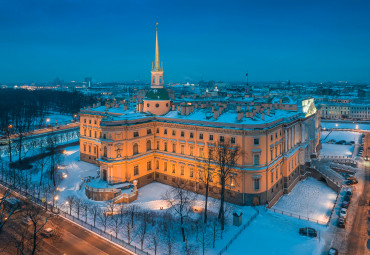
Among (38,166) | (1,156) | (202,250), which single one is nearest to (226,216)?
(202,250)

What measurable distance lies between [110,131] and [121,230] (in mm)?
16310

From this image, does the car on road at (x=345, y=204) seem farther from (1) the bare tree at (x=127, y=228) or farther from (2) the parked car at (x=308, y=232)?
(1) the bare tree at (x=127, y=228)

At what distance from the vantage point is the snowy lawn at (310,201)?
129 ft

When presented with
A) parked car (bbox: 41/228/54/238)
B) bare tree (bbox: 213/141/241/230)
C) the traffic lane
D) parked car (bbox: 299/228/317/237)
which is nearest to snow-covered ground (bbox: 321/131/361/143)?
bare tree (bbox: 213/141/241/230)

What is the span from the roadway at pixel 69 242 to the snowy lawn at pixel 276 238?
1306cm

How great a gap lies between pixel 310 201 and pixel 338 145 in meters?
43.3

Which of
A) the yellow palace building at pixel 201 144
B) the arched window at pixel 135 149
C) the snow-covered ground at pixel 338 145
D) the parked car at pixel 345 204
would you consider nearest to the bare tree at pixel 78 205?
the yellow palace building at pixel 201 144

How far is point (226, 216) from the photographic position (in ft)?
122

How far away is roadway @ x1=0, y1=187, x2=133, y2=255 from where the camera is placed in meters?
29.5

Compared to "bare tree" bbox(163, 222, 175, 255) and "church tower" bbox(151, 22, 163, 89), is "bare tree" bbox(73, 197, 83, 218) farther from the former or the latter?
"church tower" bbox(151, 22, 163, 89)

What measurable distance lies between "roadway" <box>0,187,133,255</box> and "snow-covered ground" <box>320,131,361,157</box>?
56.6 m

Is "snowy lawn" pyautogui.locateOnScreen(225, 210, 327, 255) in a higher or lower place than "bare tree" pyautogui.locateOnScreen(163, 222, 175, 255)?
lower

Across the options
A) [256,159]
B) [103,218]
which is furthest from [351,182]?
[103,218]

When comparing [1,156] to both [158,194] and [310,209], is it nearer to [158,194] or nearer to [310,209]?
[158,194]
